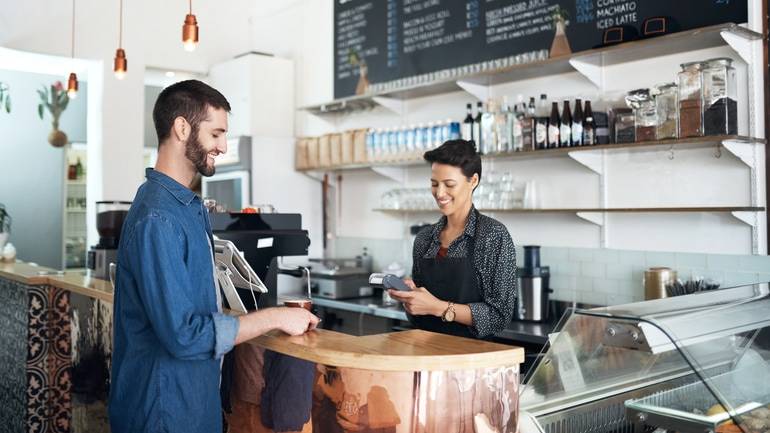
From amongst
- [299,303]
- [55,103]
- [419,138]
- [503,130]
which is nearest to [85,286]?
[299,303]

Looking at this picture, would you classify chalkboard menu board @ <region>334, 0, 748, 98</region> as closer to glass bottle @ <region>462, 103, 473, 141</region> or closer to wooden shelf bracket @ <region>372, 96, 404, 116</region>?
wooden shelf bracket @ <region>372, 96, 404, 116</region>

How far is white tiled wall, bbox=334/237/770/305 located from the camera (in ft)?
11.2

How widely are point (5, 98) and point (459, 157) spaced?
6.90 metres

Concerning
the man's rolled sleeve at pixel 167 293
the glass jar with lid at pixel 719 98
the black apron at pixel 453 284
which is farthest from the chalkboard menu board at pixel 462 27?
the man's rolled sleeve at pixel 167 293

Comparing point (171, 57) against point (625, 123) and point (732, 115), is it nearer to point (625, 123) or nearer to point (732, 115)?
point (625, 123)

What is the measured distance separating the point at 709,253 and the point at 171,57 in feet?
14.9

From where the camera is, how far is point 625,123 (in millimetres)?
3584

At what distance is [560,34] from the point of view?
404 cm

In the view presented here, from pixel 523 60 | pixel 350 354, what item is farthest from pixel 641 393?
pixel 523 60

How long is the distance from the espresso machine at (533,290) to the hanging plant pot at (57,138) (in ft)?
19.8

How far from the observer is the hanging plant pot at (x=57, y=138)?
26.4 ft

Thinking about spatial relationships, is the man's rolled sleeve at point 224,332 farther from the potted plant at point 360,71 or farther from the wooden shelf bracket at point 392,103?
the potted plant at point 360,71

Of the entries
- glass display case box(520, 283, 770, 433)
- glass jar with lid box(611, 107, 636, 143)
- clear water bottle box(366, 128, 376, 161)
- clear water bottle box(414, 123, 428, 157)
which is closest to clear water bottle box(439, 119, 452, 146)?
clear water bottle box(414, 123, 428, 157)

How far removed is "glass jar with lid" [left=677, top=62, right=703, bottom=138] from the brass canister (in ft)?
2.23
